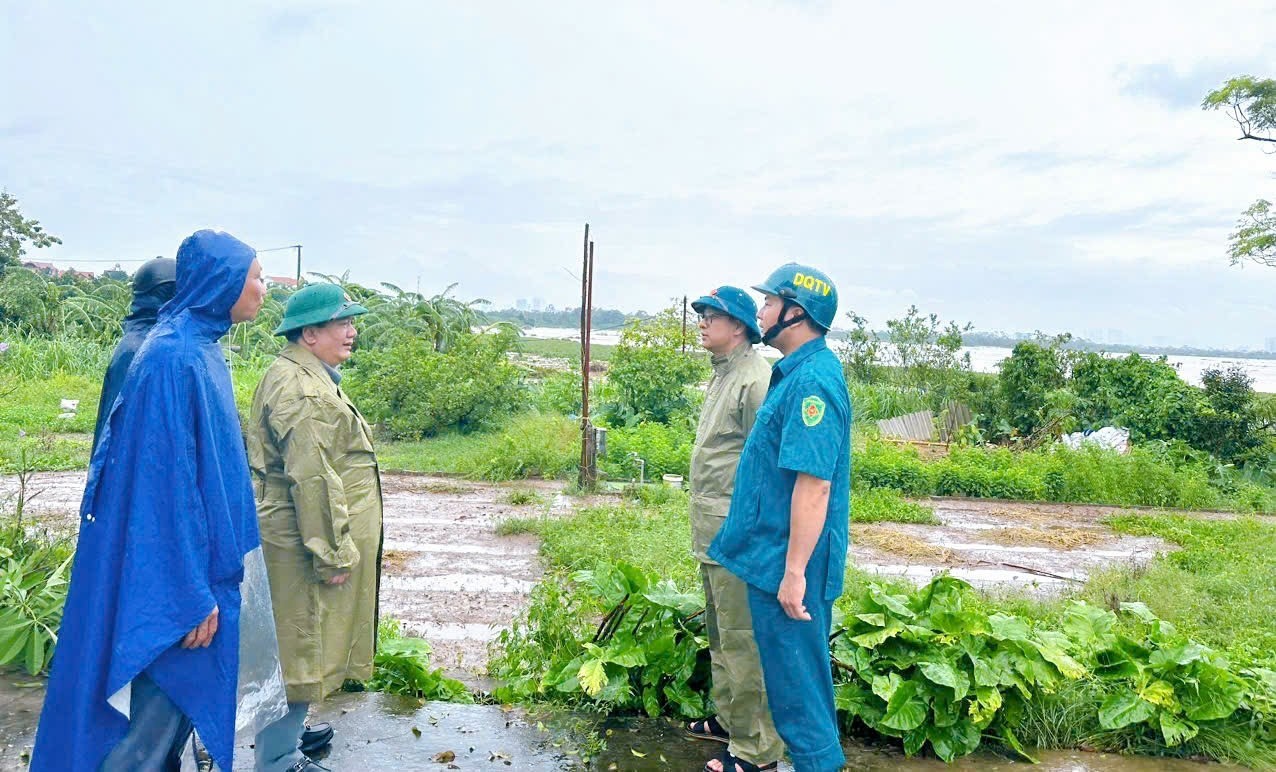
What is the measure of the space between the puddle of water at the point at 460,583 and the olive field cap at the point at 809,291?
14.2ft

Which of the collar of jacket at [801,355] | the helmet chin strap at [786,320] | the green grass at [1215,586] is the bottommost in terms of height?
the green grass at [1215,586]

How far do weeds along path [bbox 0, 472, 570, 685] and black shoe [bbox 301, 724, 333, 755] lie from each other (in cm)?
105

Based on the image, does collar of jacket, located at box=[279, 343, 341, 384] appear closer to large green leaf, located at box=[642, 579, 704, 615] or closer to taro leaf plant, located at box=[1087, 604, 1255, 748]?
large green leaf, located at box=[642, 579, 704, 615]

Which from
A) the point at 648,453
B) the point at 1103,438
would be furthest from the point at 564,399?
the point at 1103,438

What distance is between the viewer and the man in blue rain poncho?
8.36 ft

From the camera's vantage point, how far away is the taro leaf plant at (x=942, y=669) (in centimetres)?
364

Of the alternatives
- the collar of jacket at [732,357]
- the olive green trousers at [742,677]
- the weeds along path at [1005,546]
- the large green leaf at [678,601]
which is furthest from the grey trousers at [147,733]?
the weeds along path at [1005,546]

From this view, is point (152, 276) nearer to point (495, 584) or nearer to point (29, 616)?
point (29, 616)

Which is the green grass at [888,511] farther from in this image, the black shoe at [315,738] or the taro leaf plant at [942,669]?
the black shoe at [315,738]

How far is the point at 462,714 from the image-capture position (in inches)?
157

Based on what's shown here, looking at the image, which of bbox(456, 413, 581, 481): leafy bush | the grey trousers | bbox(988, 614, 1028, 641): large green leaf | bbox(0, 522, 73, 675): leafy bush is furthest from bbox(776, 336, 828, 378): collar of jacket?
bbox(456, 413, 581, 481): leafy bush

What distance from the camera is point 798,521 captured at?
3029 mm

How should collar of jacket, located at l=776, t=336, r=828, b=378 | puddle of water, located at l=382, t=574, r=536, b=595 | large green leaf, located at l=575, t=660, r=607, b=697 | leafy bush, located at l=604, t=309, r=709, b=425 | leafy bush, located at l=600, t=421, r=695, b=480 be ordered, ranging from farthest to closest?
leafy bush, located at l=604, t=309, r=709, b=425 → leafy bush, located at l=600, t=421, r=695, b=480 → puddle of water, located at l=382, t=574, r=536, b=595 → large green leaf, located at l=575, t=660, r=607, b=697 → collar of jacket, located at l=776, t=336, r=828, b=378

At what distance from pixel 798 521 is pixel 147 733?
2.05 m
